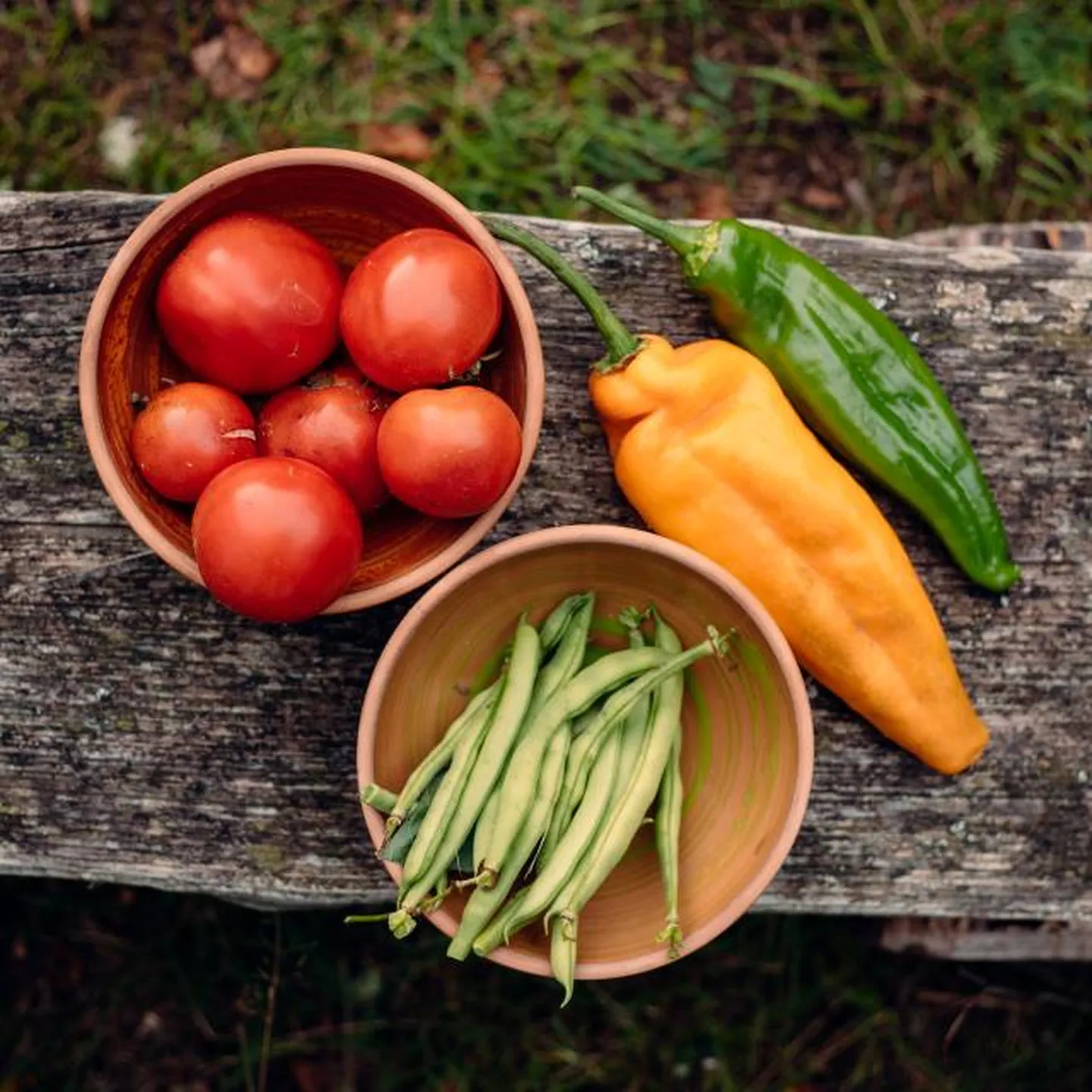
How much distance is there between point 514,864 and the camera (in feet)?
5.77

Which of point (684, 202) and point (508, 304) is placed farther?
point (684, 202)

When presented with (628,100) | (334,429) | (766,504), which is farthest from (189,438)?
(628,100)

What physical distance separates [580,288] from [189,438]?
620mm

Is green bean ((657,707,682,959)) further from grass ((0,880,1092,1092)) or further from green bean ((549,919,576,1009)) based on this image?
grass ((0,880,1092,1092))

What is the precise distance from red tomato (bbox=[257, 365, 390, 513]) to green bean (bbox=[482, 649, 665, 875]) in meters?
0.41

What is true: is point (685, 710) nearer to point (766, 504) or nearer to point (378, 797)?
point (766, 504)

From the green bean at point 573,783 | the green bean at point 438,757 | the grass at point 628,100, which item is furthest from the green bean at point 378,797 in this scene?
the grass at point 628,100

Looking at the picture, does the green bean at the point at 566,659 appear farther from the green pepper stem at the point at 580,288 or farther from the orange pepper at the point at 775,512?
the green pepper stem at the point at 580,288

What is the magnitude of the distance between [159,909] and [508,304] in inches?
75.4

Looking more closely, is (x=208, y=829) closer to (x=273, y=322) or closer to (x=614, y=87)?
(x=273, y=322)

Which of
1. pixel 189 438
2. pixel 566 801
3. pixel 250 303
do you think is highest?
pixel 250 303

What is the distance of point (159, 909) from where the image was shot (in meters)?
2.96

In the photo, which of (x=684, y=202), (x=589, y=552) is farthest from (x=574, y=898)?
(x=684, y=202)

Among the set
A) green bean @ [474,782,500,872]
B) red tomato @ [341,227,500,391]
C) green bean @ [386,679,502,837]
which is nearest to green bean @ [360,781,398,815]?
green bean @ [386,679,502,837]
